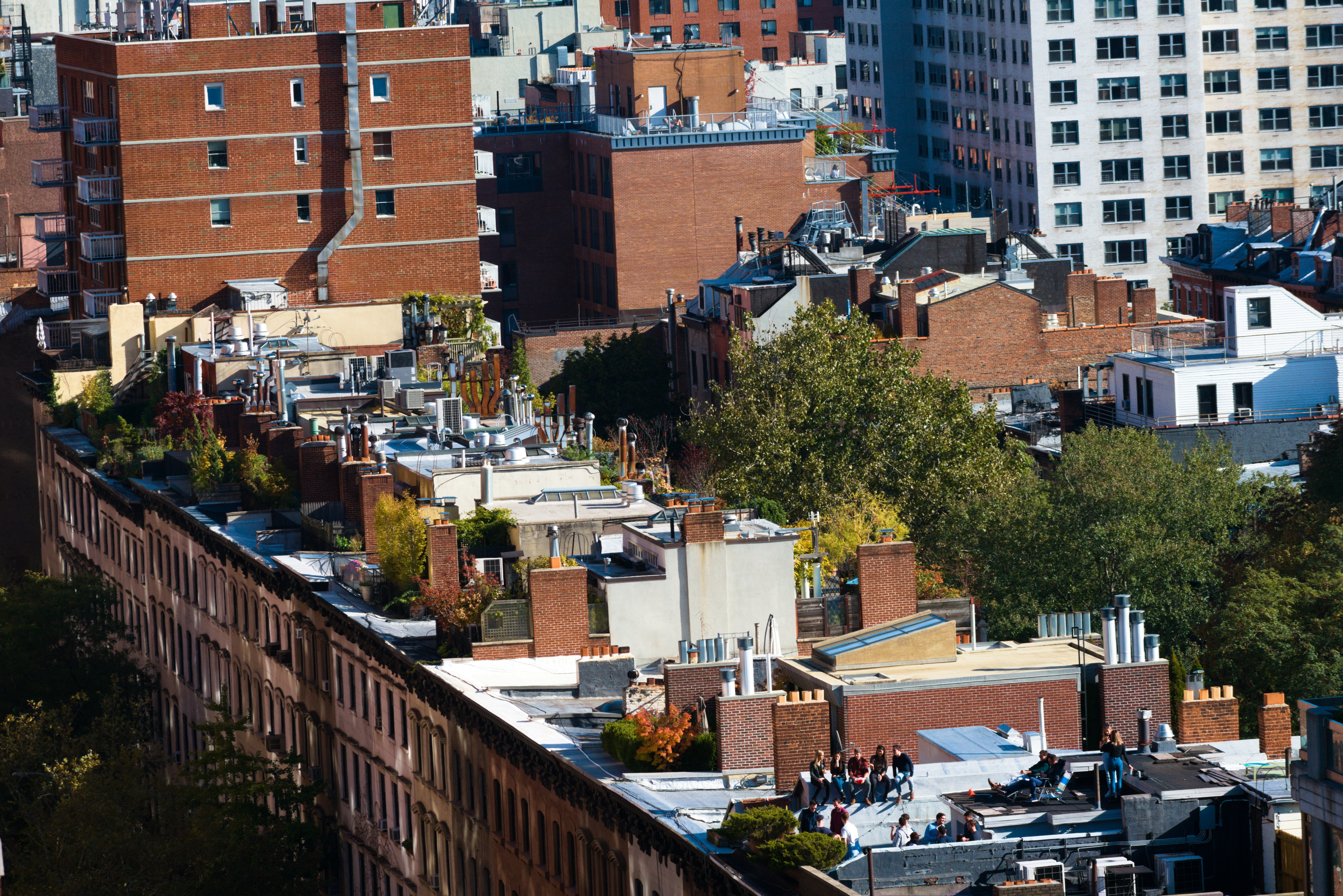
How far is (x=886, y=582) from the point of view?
2667 inches

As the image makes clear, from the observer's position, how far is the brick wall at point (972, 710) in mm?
57688

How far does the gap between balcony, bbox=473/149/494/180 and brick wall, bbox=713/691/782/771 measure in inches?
4086

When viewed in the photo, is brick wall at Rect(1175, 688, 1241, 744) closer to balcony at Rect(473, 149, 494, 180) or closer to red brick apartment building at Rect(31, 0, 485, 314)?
red brick apartment building at Rect(31, 0, 485, 314)

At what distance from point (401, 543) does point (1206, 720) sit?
101ft

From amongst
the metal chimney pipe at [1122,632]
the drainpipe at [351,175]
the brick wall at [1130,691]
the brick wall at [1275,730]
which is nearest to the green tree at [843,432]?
the drainpipe at [351,175]

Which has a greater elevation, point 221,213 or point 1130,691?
point 221,213

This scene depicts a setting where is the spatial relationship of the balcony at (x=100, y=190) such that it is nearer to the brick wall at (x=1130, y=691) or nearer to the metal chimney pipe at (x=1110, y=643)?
the metal chimney pipe at (x=1110, y=643)

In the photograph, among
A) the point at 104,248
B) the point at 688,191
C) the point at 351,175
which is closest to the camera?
the point at 351,175

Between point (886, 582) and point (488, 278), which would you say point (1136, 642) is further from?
point (488, 278)

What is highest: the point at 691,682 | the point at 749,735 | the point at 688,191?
the point at 688,191

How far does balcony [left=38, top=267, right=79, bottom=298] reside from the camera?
523 feet

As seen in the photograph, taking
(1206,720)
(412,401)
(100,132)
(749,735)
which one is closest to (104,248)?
(100,132)

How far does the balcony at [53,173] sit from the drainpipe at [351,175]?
801 inches

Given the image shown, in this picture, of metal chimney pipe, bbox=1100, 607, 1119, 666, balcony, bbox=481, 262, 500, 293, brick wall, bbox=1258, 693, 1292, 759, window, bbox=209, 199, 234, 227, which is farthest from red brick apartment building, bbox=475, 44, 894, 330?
brick wall, bbox=1258, 693, 1292, 759
